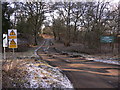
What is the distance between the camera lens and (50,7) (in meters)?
27.8

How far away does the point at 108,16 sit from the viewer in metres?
25.8

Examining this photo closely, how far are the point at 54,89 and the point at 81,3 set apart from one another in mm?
25498

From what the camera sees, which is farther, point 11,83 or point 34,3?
point 34,3

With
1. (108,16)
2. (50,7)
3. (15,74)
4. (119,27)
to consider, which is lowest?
(15,74)

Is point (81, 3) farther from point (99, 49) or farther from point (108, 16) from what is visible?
point (99, 49)

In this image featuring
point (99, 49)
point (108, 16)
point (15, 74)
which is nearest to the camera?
point (15, 74)

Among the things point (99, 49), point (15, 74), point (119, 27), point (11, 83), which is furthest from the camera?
point (119, 27)

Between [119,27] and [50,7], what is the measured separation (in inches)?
615

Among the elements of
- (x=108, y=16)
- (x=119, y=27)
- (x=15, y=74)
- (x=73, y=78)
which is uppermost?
(x=108, y=16)

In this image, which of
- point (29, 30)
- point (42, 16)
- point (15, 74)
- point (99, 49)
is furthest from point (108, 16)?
point (15, 74)

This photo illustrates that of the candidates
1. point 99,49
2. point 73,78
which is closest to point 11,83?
Result: point 73,78

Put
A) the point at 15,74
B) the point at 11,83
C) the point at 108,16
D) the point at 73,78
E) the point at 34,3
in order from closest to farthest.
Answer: the point at 11,83
the point at 15,74
the point at 73,78
the point at 108,16
the point at 34,3

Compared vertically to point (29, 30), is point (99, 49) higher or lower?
lower

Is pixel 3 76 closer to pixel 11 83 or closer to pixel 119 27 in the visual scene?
pixel 11 83
